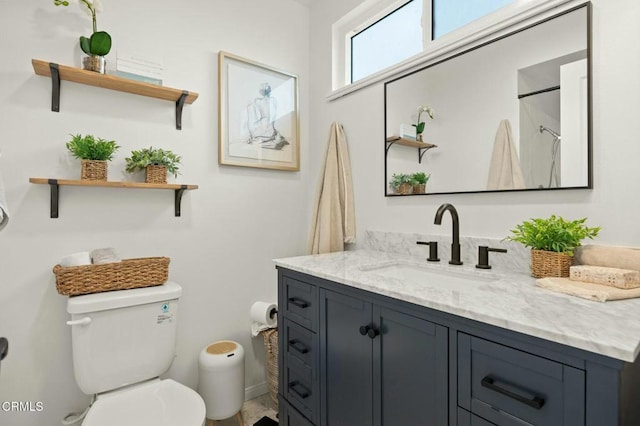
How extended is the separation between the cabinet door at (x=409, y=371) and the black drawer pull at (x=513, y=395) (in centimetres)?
11

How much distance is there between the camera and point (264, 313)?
77.0 inches

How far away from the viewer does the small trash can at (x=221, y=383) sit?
1709mm

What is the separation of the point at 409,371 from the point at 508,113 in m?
1.09

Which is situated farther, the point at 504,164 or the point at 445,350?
the point at 504,164

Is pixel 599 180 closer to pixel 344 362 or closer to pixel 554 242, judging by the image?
pixel 554 242

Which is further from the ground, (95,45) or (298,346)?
(95,45)

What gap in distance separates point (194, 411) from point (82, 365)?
21.1 inches

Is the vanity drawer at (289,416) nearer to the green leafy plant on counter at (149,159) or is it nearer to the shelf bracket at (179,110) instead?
the green leafy plant on counter at (149,159)

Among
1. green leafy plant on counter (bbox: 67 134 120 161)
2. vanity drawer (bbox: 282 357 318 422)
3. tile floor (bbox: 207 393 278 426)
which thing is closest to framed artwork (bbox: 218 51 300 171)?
green leafy plant on counter (bbox: 67 134 120 161)

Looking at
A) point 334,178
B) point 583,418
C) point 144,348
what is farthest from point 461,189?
point 144,348

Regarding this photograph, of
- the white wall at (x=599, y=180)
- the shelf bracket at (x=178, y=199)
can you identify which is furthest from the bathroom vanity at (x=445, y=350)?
the shelf bracket at (x=178, y=199)

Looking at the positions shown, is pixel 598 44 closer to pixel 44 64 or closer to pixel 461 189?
pixel 461 189

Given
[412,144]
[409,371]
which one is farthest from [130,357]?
[412,144]

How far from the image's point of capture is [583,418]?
0.65m
